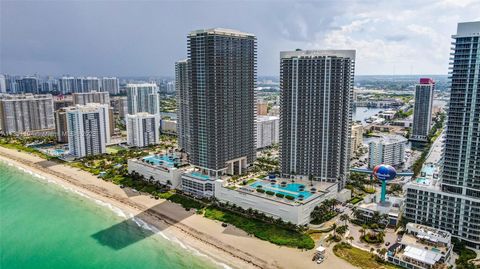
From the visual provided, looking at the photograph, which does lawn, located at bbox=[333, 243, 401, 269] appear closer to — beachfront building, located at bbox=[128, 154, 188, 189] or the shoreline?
the shoreline

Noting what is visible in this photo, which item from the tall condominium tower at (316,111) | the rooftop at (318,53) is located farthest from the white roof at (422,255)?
the rooftop at (318,53)

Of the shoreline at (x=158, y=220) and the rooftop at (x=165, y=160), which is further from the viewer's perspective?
the rooftop at (x=165, y=160)

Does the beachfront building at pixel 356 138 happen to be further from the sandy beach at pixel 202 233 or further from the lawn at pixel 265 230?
the sandy beach at pixel 202 233

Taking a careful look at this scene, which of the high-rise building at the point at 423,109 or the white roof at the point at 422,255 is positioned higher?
the high-rise building at the point at 423,109

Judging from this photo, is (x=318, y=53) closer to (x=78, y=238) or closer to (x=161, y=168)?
(x=161, y=168)

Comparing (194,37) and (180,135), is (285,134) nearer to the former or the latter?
(194,37)

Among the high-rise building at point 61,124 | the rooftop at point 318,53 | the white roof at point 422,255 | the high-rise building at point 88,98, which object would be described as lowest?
the white roof at point 422,255
